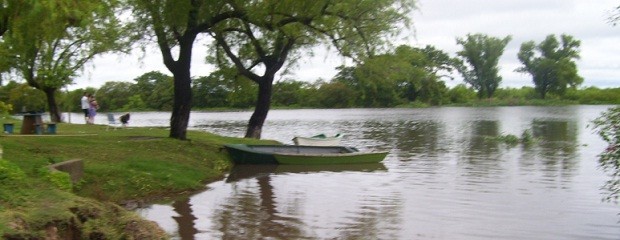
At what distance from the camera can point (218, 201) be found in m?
14.1

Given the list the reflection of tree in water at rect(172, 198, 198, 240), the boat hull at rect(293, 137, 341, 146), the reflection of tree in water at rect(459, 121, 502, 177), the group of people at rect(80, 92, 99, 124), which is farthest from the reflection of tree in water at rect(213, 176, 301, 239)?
the group of people at rect(80, 92, 99, 124)

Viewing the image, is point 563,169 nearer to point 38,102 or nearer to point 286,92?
point 38,102

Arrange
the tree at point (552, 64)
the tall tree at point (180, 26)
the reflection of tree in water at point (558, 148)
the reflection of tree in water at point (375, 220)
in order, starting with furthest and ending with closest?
the tree at point (552, 64) → the reflection of tree in water at point (558, 148) → the tall tree at point (180, 26) → the reflection of tree in water at point (375, 220)

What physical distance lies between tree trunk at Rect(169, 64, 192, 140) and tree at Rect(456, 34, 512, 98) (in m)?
84.9

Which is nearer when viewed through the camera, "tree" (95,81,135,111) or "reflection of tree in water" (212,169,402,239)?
"reflection of tree in water" (212,169,402,239)

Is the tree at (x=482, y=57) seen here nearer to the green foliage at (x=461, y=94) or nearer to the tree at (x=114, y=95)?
the green foliage at (x=461, y=94)

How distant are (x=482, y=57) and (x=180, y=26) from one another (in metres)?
88.1

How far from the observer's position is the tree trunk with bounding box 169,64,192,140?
68.2ft

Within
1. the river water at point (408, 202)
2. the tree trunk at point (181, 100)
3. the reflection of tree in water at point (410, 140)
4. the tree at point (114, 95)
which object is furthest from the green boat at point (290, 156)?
the tree at point (114, 95)

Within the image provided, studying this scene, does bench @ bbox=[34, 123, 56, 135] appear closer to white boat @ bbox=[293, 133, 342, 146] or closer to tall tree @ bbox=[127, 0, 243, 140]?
tall tree @ bbox=[127, 0, 243, 140]

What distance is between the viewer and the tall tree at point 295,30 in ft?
65.3

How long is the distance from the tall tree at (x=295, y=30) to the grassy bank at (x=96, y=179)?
357cm

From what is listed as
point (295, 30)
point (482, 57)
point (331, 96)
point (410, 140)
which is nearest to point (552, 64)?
point (482, 57)

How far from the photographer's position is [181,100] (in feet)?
68.7
